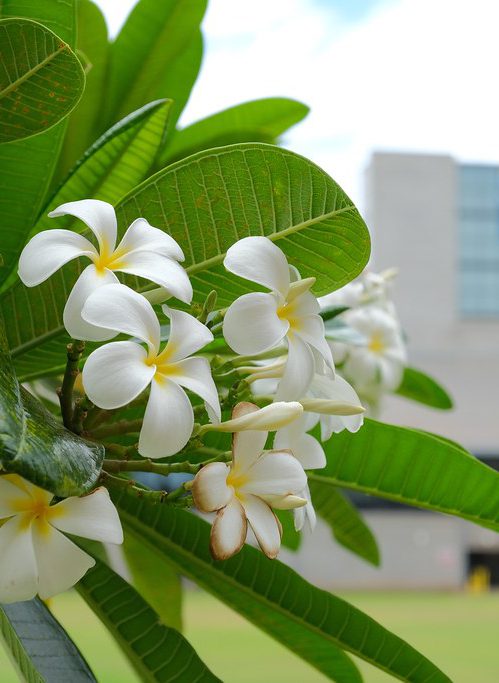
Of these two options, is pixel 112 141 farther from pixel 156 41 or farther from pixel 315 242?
pixel 156 41

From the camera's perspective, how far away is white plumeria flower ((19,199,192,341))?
341 millimetres

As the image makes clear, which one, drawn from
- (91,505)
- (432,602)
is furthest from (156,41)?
(432,602)

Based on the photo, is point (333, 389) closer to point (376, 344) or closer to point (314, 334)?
point (314, 334)

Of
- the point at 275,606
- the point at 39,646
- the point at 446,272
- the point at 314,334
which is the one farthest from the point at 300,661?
the point at 446,272

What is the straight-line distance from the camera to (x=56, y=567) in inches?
13.6

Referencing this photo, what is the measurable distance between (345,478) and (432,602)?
14.2 meters

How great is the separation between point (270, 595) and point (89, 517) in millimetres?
244

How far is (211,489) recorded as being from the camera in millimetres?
355

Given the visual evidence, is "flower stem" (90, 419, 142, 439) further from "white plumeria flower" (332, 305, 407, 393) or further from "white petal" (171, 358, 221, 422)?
"white plumeria flower" (332, 305, 407, 393)

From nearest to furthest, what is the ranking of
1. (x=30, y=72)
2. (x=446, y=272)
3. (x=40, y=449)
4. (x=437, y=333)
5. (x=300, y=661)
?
(x=40, y=449) → (x=30, y=72) → (x=300, y=661) → (x=437, y=333) → (x=446, y=272)

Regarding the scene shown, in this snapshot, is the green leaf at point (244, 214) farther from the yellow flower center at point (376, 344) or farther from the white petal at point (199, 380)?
the yellow flower center at point (376, 344)

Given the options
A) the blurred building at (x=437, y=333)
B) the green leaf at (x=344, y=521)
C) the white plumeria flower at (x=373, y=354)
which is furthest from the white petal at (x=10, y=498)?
the blurred building at (x=437, y=333)

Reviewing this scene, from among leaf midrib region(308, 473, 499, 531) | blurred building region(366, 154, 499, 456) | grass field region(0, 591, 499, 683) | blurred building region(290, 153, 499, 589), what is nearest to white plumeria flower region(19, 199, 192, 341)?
leaf midrib region(308, 473, 499, 531)

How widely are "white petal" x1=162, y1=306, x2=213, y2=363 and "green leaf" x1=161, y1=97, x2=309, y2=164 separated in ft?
1.63
